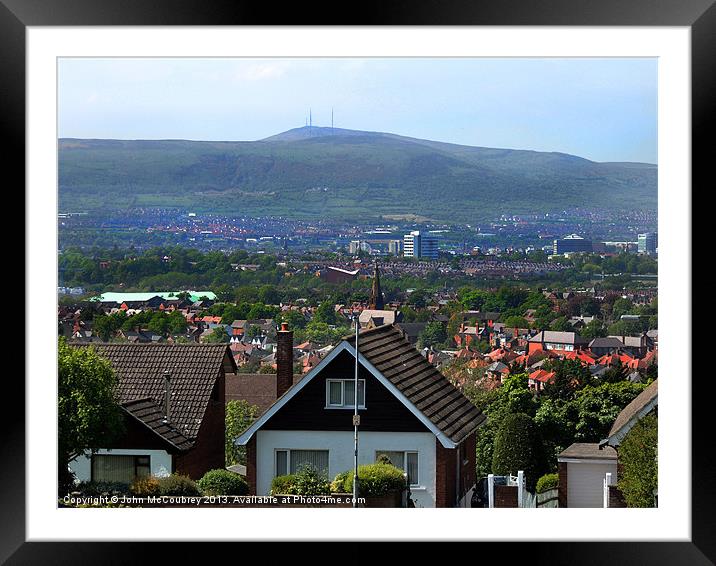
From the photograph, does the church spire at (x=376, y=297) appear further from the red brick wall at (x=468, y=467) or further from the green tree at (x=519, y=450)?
the red brick wall at (x=468, y=467)

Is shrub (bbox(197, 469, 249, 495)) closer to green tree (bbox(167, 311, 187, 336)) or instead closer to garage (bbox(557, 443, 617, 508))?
garage (bbox(557, 443, 617, 508))

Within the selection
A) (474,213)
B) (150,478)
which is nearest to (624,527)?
(150,478)

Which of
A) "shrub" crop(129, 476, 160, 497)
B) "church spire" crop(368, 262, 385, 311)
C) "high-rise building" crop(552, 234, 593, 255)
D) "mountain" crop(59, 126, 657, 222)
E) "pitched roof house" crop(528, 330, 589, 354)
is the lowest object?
"shrub" crop(129, 476, 160, 497)

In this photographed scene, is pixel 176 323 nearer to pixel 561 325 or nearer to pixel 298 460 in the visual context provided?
pixel 298 460

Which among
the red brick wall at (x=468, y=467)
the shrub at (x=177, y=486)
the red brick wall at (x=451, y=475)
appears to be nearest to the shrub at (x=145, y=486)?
the shrub at (x=177, y=486)

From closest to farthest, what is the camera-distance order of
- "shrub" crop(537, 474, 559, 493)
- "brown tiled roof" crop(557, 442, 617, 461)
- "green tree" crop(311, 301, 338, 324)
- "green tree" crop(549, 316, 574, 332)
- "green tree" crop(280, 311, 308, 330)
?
"brown tiled roof" crop(557, 442, 617, 461)
"shrub" crop(537, 474, 559, 493)
"green tree" crop(280, 311, 308, 330)
"green tree" crop(311, 301, 338, 324)
"green tree" crop(549, 316, 574, 332)

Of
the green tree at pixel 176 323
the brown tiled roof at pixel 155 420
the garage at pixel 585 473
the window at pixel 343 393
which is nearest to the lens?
the brown tiled roof at pixel 155 420

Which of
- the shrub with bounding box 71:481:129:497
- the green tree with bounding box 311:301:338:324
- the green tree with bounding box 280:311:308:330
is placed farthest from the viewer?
the green tree with bounding box 311:301:338:324

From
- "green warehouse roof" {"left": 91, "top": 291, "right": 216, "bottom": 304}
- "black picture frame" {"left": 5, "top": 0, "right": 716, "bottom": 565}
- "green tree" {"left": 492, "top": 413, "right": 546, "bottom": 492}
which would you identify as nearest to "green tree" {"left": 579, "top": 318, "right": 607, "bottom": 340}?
"green tree" {"left": 492, "top": 413, "right": 546, "bottom": 492}
